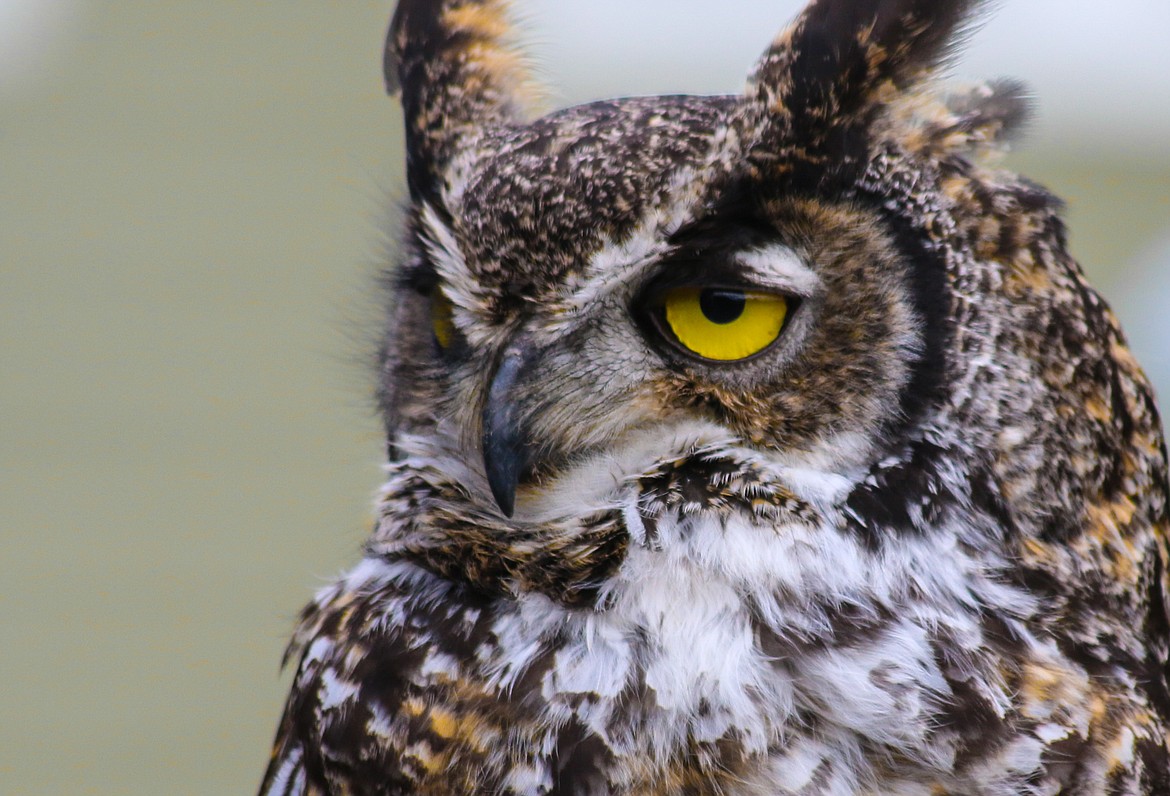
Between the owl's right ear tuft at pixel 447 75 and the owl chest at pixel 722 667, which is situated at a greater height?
the owl's right ear tuft at pixel 447 75

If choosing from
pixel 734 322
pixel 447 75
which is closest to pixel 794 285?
pixel 734 322

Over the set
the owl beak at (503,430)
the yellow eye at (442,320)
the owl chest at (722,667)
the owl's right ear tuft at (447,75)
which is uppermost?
the owl's right ear tuft at (447,75)

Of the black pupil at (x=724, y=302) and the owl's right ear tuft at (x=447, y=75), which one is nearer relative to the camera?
the black pupil at (x=724, y=302)

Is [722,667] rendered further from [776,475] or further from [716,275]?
[716,275]

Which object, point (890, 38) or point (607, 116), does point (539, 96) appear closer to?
point (607, 116)

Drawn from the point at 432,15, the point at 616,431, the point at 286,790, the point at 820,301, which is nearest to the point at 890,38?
the point at 820,301

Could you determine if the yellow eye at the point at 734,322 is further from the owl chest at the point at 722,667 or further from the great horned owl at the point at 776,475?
the owl chest at the point at 722,667

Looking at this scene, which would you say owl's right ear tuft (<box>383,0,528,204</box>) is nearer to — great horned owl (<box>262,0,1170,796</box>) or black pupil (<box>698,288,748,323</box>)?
great horned owl (<box>262,0,1170,796</box>)

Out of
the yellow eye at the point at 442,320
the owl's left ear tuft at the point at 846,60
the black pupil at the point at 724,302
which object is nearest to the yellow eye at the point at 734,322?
the black pupil at the point at 724,302
